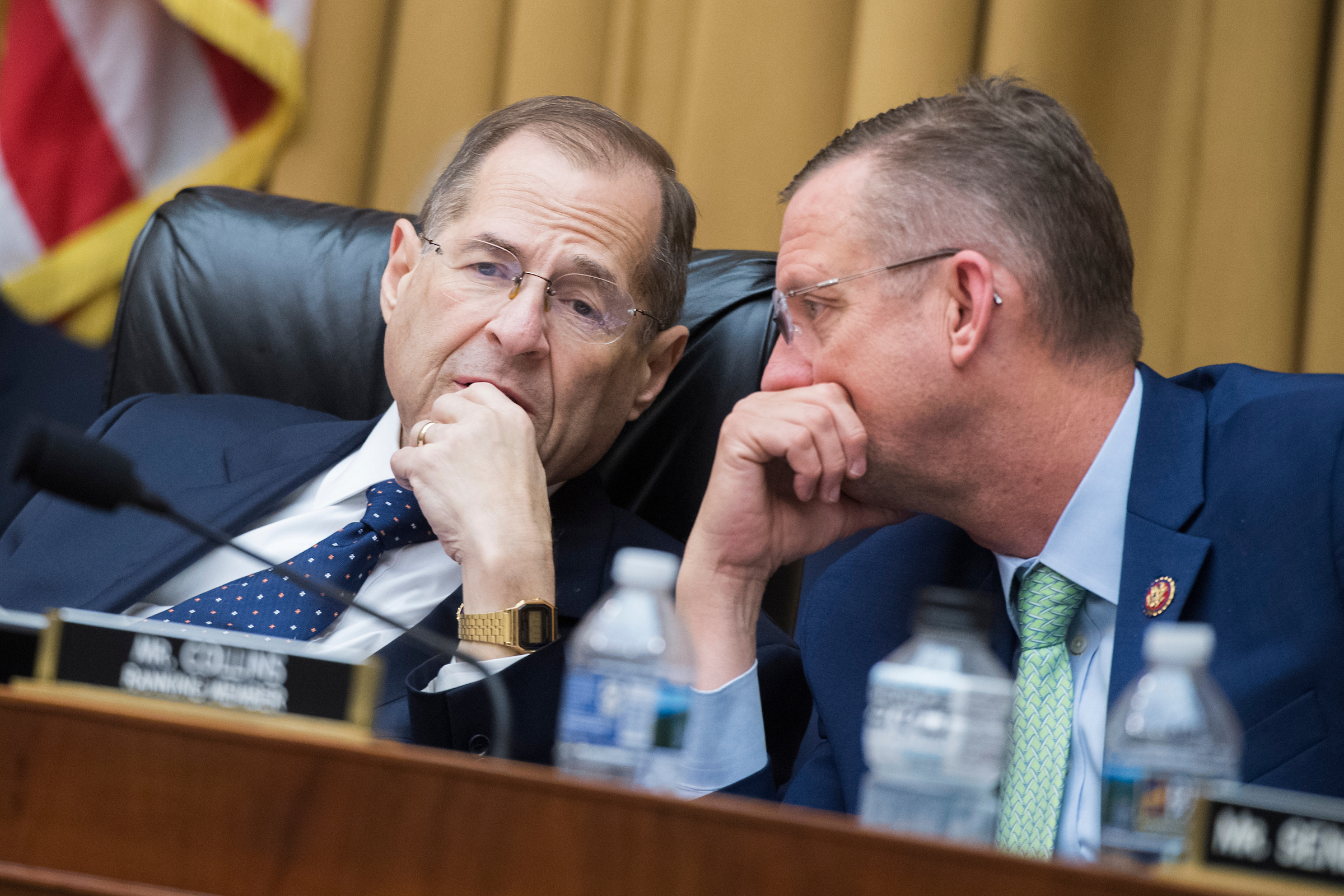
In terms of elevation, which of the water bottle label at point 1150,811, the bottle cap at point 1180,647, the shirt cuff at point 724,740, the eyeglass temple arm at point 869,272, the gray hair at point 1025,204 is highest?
the gray hair at point 1025,204

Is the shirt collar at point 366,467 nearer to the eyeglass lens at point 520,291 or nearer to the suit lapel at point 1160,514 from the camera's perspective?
the eyeglass lens at point 520,291

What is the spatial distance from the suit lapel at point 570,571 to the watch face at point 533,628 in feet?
0.29

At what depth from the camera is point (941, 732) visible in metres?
0.71

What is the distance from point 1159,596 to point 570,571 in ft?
2.44

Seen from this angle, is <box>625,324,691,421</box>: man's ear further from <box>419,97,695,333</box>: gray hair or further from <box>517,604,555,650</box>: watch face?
<box>517,604,555,650</box>: watch face

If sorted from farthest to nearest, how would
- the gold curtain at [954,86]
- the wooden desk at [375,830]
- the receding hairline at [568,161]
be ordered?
the gold curtain at [954,86] → the receding hairline at [568,161] → the wooden desk at [375,830]

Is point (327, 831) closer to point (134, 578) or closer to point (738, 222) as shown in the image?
point (134, 578)

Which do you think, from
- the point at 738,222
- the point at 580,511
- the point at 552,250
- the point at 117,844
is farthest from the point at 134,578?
the point at 738,222

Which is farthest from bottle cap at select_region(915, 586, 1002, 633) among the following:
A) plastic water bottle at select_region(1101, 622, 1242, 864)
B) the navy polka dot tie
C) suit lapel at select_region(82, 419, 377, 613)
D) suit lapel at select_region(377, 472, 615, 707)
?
suit lapel at select_region(82, 419, 377, 613)

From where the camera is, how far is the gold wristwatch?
1.32 metres

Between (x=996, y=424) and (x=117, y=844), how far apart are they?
98 centimetres

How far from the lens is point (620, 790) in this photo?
0.62 meters

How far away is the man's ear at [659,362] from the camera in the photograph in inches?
69.5

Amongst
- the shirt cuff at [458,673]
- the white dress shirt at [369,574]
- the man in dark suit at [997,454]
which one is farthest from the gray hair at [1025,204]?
Answer: the white dress shirt at [369,574]
